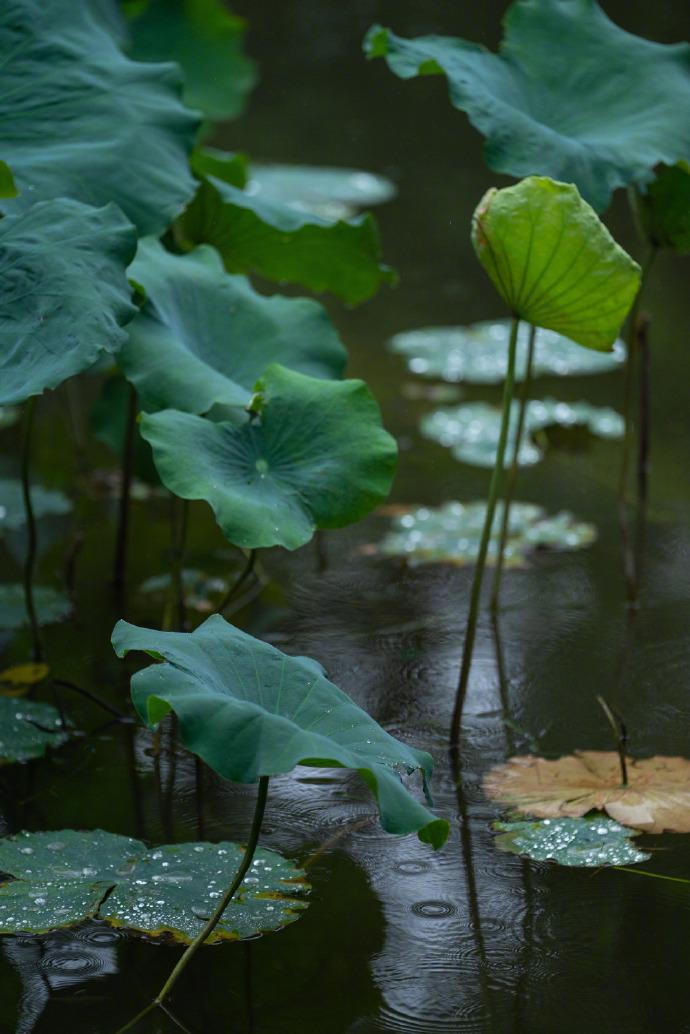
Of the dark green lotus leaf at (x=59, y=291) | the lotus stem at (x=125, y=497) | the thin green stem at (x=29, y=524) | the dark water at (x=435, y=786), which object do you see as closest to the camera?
the dark water at (x=435, y=786)

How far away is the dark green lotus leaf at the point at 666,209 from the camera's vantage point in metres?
2.19

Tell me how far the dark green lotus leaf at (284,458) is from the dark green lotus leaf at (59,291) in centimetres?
12

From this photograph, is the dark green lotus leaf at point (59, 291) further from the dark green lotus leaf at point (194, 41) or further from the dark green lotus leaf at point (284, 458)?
the dark green lotus leaf at point (194, 41)

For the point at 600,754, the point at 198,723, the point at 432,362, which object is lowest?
the point at 432,362

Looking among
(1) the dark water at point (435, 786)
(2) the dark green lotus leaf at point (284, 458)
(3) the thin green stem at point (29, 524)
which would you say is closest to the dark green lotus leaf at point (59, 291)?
(2) the dark green lotus leaf at point (284, 458)

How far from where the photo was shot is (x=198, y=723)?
122 cm

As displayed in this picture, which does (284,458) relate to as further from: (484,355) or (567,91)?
(484,355)

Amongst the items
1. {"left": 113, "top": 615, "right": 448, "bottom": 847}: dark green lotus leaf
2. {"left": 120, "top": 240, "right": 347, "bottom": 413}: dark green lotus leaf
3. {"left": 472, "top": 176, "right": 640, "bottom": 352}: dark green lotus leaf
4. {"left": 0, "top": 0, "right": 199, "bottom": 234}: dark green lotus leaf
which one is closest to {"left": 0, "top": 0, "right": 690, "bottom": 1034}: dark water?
{"left": 113, "top": 615, "right": 448, "bottom": 847}: dark green lotus leaf

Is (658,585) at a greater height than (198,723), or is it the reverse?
(198,723)

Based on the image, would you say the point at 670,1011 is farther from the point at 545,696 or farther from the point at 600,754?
the point at 545,696

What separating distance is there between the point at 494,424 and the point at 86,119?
1395mm

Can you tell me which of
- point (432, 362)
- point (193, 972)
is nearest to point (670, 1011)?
point (193, 972)

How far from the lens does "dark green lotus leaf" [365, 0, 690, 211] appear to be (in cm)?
197

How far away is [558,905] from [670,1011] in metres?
0.20
